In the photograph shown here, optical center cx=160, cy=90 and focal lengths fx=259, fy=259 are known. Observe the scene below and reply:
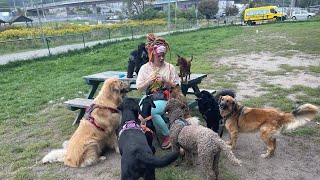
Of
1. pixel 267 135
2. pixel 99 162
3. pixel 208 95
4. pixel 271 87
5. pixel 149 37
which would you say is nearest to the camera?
pixel 267 135

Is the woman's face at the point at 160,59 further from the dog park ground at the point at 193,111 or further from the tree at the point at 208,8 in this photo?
the tree at the point at 208,8

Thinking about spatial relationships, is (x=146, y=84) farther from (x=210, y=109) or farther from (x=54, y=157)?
(x=54, y=157)

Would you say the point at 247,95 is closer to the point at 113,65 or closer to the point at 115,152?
the point at 115,152

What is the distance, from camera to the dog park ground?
397 centimetres

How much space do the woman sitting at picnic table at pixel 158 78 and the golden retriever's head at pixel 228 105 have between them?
3.13ft

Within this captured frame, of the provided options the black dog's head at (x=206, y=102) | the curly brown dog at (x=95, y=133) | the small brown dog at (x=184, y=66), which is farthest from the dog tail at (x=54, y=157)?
the small brown dog at (x=184, y=66)

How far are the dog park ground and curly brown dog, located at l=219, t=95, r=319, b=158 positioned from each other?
37cm

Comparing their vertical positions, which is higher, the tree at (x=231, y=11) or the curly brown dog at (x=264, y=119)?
the tree at (x=231, y=11)

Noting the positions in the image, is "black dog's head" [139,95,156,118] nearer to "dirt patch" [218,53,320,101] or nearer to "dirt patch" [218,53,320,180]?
"dirt patch" [218,53,320,180]

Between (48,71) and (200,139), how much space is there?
1072 cm

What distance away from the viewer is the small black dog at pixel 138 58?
19.4ft

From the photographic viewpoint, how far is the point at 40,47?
62.2 ft

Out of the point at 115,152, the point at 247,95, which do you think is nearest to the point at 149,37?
the point at 115,152

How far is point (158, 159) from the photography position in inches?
116
